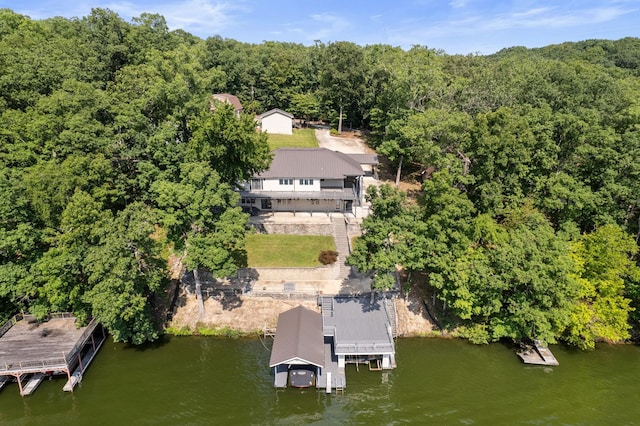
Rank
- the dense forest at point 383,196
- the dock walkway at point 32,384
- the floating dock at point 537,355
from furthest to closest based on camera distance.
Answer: the floating dock at point 537,355 < the dense forest at point 383,196 < the dock walkway at point 32,384

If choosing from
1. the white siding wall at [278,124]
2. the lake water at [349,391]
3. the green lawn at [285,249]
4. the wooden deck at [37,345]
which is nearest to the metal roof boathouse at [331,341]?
the lake water at [349,391]

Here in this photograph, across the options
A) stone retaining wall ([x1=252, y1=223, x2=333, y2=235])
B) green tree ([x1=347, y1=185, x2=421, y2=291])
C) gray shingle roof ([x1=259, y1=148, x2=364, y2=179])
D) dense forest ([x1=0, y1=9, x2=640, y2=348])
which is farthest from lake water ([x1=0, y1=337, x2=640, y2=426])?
gray shingle roof ([x1=259, y1=148, x2=364, y2=179])

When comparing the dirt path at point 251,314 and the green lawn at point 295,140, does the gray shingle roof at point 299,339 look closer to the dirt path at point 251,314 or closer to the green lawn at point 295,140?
the dirt path at point 251,314

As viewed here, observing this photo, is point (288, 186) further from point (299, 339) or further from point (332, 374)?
point (332, 374)

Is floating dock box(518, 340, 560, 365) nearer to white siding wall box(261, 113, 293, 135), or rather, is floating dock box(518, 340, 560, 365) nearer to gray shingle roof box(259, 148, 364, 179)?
gray shingle roof box(259, 148, 364, 179)

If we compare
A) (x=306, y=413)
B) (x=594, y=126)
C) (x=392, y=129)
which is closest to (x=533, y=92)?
(x=594, y=126)

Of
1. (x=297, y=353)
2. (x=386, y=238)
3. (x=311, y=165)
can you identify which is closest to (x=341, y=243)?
(x=386, y=238)
